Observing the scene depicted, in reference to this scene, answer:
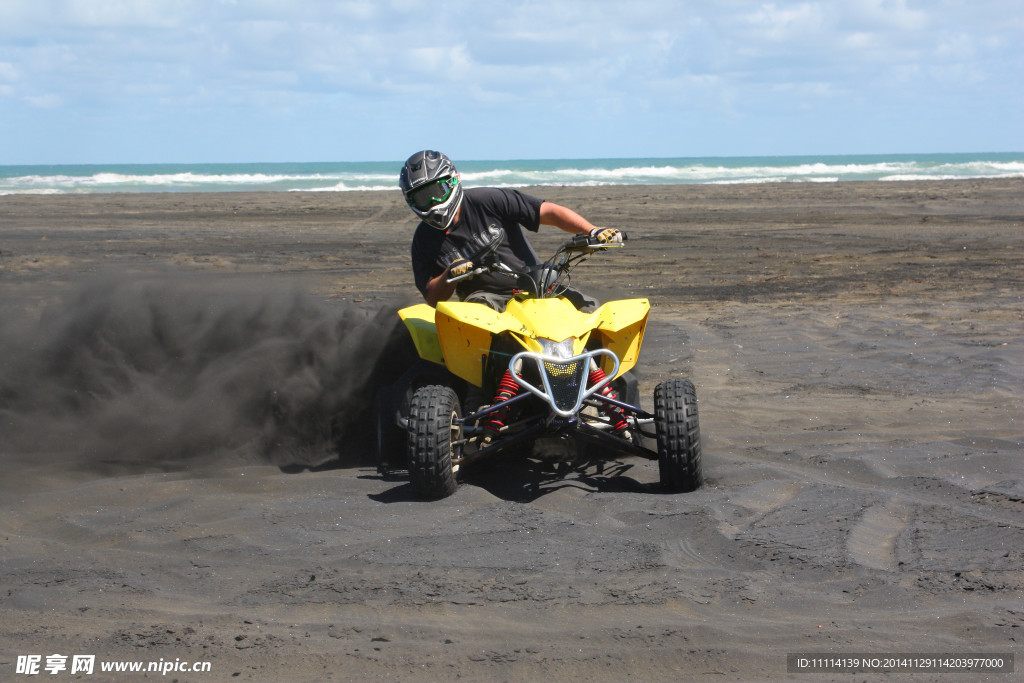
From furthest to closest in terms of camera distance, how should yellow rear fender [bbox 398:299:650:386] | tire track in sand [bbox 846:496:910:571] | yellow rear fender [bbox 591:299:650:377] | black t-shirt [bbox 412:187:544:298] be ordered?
black t-shirt [bbox 412:187:544:298] → yellow rear fender [bbox 591:299:650:377] → yellow rear fender [bbox 398:299:650:386] → tire track in sand [bbox 846:496:910:571]

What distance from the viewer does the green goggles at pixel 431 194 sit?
19.9 ft

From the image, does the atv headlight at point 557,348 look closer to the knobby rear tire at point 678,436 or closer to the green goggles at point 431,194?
the knobby rear tire at point 678,436

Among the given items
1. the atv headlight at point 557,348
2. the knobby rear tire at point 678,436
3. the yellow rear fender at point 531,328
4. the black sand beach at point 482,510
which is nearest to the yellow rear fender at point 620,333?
the yellow rear fender at point 531,328

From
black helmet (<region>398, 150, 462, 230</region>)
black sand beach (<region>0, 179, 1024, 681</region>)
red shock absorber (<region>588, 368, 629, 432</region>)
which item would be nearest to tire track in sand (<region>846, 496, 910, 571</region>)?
black sand beach (<region>0, 179, 1024, 681</region>)

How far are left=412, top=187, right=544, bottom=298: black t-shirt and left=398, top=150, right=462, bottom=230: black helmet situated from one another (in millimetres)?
225

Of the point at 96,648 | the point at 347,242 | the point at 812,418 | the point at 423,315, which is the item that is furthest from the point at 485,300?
the point at 347,242

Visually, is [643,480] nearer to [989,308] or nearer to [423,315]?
[423,315]

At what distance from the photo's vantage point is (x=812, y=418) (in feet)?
23.1

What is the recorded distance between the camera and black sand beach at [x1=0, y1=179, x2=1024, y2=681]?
11.8 feet

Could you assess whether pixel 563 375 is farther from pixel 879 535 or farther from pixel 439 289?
pixel 879 535

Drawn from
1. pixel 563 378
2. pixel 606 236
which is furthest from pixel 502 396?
pixel 606 236

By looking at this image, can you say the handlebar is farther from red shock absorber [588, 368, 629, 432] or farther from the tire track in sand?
the tire track in sand

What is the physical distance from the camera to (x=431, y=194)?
240 inches

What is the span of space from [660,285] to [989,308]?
451 centimetres
